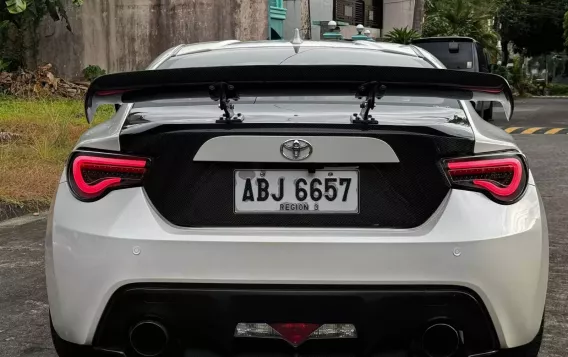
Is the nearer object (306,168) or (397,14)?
(306,168)

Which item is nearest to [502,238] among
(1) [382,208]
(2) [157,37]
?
(1) [382,208]

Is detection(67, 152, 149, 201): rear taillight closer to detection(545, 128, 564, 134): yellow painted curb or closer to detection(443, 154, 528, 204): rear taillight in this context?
detection(443, 154, 528, 204): rear taillight

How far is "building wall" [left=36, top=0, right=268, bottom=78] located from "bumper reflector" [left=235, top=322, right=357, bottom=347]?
1826 centimetres

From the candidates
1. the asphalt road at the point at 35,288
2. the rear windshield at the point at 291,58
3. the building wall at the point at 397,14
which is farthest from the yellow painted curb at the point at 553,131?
the building wall at the point at 397,14

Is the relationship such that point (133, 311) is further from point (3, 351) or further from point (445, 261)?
point (3, 351)

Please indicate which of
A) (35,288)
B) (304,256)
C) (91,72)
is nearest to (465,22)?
(91,72)

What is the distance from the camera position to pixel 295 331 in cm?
251

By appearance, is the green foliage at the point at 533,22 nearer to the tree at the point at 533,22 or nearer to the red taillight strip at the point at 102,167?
the tree at the point at 533,22

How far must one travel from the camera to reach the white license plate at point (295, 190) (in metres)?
2.49

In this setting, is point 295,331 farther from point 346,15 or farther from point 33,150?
point 346,15

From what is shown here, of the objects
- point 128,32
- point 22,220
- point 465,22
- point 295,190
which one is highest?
point 465,22

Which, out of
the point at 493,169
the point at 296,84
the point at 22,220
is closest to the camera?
the point at 493,169

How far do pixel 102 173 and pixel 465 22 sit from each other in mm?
30718

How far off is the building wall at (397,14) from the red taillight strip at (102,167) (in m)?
31.5
